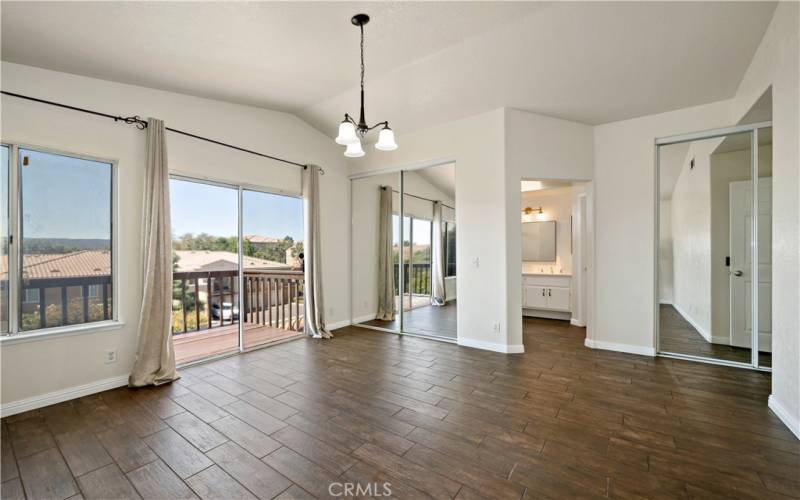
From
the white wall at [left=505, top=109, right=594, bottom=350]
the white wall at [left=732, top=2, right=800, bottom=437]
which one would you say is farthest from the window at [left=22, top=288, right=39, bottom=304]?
the white wall at [left=732, top=2, right=800, bottom=437]

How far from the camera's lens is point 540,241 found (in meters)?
6.71

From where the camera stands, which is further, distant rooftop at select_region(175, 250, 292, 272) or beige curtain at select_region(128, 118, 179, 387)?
distant rooftop at select_region(175, 250, 292, 272)

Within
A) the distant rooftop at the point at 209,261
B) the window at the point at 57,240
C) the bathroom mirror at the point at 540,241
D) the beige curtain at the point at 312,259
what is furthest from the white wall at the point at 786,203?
the window at the point at 57,240

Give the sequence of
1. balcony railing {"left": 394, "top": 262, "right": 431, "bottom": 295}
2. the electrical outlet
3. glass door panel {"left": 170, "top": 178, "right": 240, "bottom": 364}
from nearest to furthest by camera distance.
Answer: the electrical outlet
glass door panel {"left": 170, "top": 178, "right": 240, "bottom": 364}
balcony railing {"left": 394, "top": 262, "right": 431, "bottom": 295}

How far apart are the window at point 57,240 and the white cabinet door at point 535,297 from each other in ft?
19.7

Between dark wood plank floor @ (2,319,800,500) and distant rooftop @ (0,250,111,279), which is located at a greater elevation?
distant rooftop @ (0,250,111,279)

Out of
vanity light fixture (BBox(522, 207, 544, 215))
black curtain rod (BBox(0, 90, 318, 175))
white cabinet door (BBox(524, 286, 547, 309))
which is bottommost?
white cabinet door (BBox(524, 286, 547, 309))

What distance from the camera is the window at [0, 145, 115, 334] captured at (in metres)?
2.79

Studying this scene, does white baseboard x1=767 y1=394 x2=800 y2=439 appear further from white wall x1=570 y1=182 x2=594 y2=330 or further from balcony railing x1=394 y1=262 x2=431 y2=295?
balcony railing x1=394 y1=262 x2=431 y2=295

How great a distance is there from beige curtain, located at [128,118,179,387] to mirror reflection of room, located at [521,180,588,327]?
5.38 metres

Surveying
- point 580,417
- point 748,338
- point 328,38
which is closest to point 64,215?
point 328,38

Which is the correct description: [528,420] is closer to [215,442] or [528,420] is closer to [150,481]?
[215,442]

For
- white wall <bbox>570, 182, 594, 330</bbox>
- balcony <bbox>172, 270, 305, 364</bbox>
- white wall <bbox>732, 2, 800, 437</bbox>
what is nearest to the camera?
white wall <bbox>732, 2, 800, 437</bbox>
